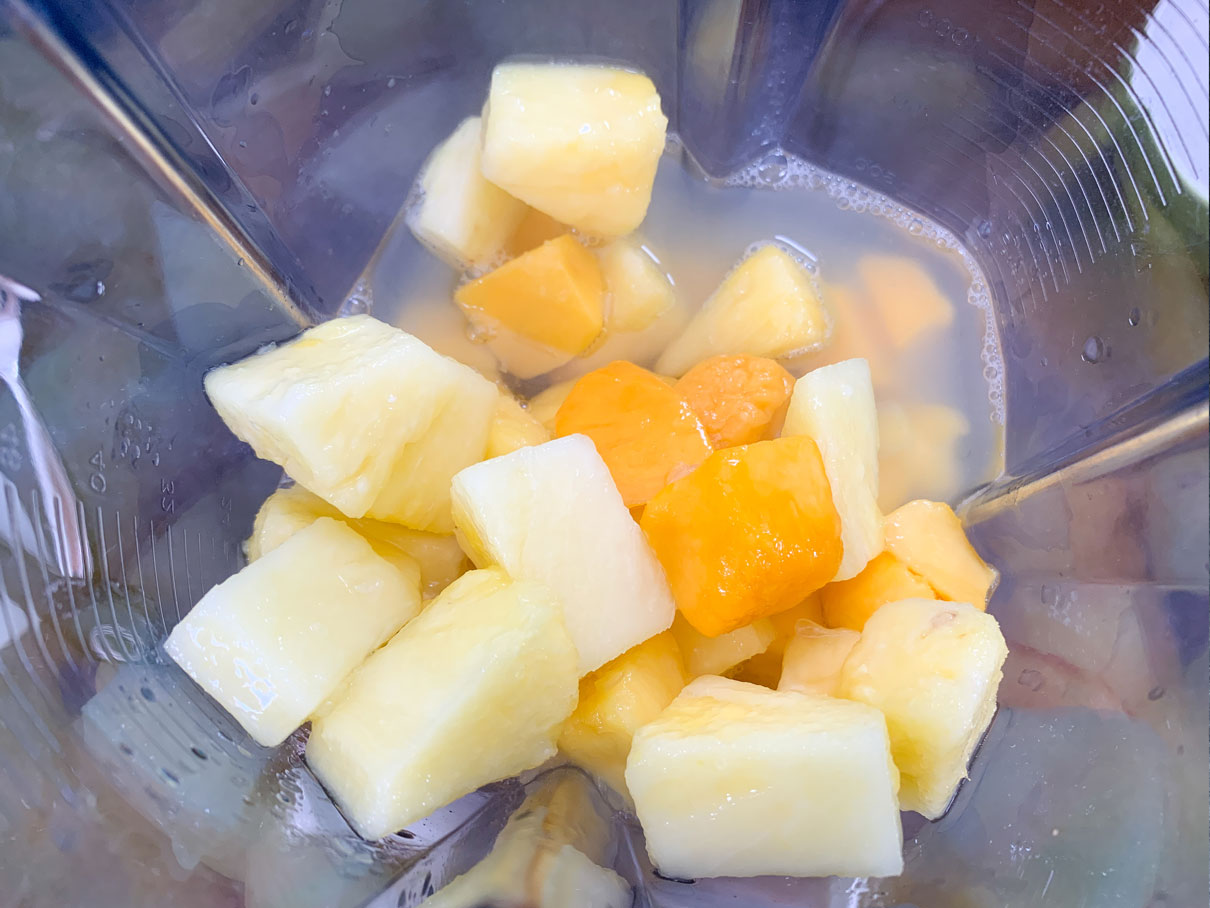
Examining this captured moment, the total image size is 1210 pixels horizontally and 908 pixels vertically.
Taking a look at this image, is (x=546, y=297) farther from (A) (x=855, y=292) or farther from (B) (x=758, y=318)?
(A) (x=855, y=292)

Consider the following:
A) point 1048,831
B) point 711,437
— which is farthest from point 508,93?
point 1048,831

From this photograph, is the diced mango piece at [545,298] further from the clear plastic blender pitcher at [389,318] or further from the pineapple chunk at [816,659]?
the pineapple chunk at [816,659]

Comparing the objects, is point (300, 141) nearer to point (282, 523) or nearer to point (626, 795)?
point (282, 523)

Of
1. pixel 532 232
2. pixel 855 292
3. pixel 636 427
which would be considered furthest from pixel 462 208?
pixel 855 292

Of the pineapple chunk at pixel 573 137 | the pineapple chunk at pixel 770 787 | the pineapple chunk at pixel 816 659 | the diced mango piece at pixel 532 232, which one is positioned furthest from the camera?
the diced mango piece at pixel 532 232

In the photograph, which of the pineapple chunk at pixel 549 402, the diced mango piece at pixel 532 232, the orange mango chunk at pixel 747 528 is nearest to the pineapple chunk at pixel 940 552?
the orange mango chunk at pixel 747 528

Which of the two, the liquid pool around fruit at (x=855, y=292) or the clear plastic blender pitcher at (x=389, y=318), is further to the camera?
the liquid pool around fruit at (x=855, y=292)
